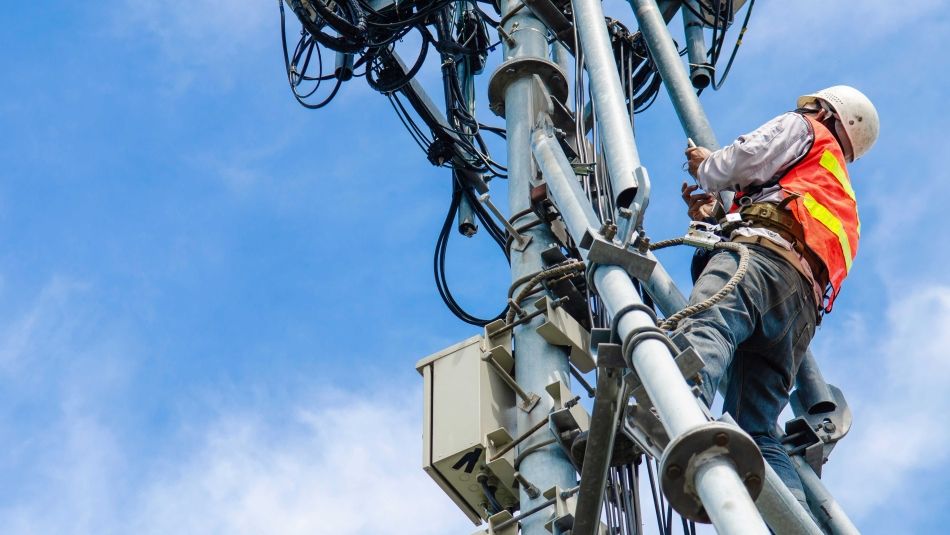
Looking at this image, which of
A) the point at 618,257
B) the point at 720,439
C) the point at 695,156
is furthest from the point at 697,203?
the point at 720,439

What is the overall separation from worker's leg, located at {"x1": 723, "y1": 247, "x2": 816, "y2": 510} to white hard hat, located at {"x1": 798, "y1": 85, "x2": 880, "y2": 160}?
0.87m

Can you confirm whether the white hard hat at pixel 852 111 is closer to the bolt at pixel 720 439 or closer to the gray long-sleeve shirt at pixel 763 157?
the gray long-sleeve shirt at pixel 763 157

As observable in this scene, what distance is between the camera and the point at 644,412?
150 inches

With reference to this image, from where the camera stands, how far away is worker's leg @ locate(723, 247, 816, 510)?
4.96 metres

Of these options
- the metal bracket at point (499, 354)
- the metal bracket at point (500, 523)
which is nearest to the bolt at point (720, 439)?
the metal bracket at point (500, 523)

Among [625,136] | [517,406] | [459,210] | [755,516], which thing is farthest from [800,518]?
[459,210]

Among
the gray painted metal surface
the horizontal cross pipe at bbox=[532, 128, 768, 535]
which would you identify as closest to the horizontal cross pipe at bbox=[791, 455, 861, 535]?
the horizontal cross pipe at bbox=[532, 128, 768, 535]

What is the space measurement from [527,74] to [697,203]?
1294mm

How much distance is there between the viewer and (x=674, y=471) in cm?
310

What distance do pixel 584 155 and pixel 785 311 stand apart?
1.54 m

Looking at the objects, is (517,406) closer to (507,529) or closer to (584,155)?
(507,529)

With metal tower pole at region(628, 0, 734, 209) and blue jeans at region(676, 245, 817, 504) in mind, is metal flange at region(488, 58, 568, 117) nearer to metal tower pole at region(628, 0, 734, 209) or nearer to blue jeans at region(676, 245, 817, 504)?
metal tower pole at region(628, 0, 734, 209)

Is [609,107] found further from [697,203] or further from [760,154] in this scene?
[697,203]

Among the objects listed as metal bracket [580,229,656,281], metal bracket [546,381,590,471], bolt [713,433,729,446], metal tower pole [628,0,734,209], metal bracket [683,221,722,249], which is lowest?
bolt [713,433,729,446]
